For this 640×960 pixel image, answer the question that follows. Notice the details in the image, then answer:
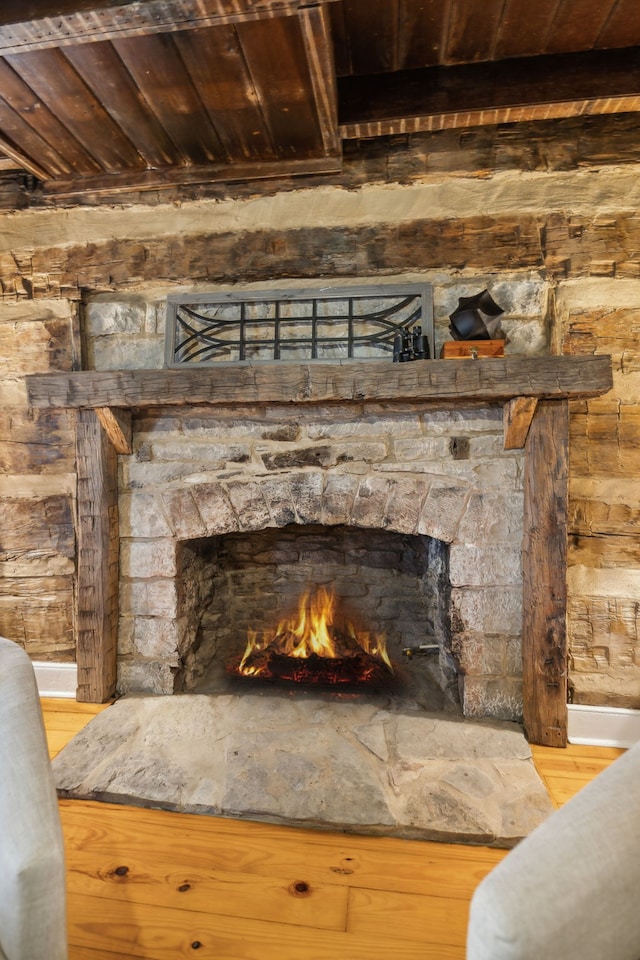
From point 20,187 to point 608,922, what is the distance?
2965 millimetres

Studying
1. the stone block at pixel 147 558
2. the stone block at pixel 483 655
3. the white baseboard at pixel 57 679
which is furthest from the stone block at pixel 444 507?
the white baseboard at pixel 57 679

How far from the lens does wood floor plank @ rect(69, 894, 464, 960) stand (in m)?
1.06

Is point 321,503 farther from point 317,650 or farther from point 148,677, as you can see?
point 148,677

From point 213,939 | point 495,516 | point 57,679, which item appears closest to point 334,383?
point 495,516

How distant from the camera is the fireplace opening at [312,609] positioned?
218 centimetres

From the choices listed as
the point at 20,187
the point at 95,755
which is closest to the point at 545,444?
the point at 95,755

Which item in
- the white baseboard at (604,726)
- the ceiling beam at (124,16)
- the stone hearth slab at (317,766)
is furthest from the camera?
the white baseboard at (604,726)

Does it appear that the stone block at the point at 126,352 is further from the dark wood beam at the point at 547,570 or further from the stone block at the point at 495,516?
the dark wood beam at the point at 547,570

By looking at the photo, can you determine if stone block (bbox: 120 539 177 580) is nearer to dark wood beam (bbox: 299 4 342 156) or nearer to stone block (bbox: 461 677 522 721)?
stone block (bbox: 461 677 522 721)

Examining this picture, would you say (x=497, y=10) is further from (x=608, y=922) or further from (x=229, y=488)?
(x=608, y=922)

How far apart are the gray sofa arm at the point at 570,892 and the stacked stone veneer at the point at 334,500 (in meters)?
1.10

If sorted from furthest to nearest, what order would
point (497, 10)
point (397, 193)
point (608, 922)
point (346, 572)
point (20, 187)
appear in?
point (346, 572) → point (20, 187) → point (397, 193) → point (497, 10) → point (608, 922)

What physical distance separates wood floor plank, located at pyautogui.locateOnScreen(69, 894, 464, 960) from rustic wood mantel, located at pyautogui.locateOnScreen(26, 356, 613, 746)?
96cm

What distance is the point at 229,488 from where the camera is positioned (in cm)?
194
